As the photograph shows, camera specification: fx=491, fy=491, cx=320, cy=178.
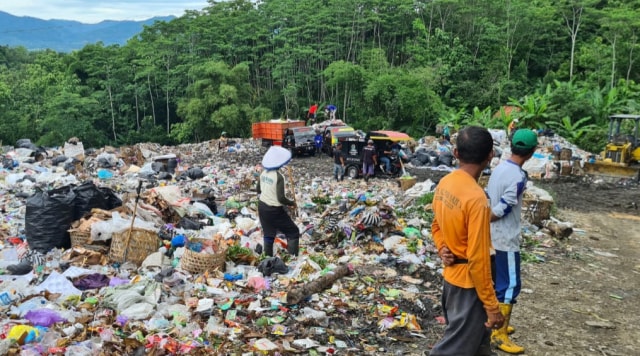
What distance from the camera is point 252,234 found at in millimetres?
6555

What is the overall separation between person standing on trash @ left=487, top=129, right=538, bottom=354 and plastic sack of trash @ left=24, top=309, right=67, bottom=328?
3312 millimetres

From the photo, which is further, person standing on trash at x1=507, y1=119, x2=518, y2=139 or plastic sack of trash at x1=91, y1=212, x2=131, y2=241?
person standing on trash at x1=507, y1=119, x2=518, y2=139

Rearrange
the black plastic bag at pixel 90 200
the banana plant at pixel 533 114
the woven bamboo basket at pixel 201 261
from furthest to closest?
the banana plant at pixel 533 114, the black plastic bag at pixel 90 200, the woven bamboo basket at pixel 201 261

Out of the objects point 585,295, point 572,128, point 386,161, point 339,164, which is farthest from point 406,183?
point 572,128

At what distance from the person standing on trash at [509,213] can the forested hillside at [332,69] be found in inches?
772

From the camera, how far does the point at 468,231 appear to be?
222cm

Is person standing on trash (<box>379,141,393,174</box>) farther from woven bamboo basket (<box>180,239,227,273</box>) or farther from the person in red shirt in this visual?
the person in red shirt

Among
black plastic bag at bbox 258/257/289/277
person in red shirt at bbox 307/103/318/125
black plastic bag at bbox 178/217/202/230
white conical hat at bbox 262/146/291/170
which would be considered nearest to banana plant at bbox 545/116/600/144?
person in red shirt at bbox 307/103/318/125

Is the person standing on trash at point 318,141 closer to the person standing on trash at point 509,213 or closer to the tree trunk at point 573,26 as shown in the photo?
the person standing on trash at point 509,213

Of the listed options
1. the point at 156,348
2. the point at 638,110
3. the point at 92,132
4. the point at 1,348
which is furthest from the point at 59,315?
the point at 92,132

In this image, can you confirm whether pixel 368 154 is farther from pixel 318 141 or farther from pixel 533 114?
pixel 533 114

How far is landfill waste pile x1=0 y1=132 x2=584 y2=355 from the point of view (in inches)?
146

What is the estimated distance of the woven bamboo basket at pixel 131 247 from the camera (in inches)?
207

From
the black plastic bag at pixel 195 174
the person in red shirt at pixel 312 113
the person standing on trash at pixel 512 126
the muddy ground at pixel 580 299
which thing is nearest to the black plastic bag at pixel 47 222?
the muddy ground at pixel 580 299
